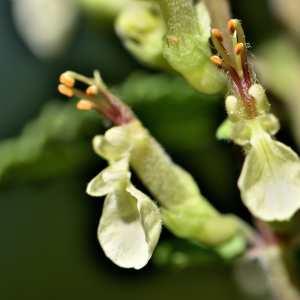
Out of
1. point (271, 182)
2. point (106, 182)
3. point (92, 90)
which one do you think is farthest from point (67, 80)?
point (271, 182)

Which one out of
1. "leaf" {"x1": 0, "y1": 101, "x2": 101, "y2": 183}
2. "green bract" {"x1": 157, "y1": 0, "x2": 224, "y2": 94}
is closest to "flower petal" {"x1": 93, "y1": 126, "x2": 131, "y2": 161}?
"green bract" {"x1": 157, "y1": 0, "x2": 224, "y2": 94}

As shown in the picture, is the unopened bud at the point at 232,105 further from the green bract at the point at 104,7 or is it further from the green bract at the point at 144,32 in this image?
the green bract at the point at 104,7

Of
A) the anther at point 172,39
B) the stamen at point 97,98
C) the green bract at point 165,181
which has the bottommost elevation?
the green bract at point 165,181

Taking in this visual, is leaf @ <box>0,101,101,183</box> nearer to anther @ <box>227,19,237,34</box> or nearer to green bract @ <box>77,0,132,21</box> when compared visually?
green bract @ <box>77,0,132,21</box>

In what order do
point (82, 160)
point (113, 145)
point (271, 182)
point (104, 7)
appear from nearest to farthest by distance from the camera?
point (271, 182) < point (113, 145) < point (104, 7) < point (82, 160)

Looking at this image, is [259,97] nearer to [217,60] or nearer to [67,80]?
[217,60]

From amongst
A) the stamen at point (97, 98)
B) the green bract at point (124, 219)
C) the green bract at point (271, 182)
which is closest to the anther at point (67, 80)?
the stamen at point (97, 98)

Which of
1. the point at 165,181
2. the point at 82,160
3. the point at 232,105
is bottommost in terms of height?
the point at 82,160

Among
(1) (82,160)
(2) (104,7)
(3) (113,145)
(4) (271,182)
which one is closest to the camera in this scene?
(4) (271,182)
